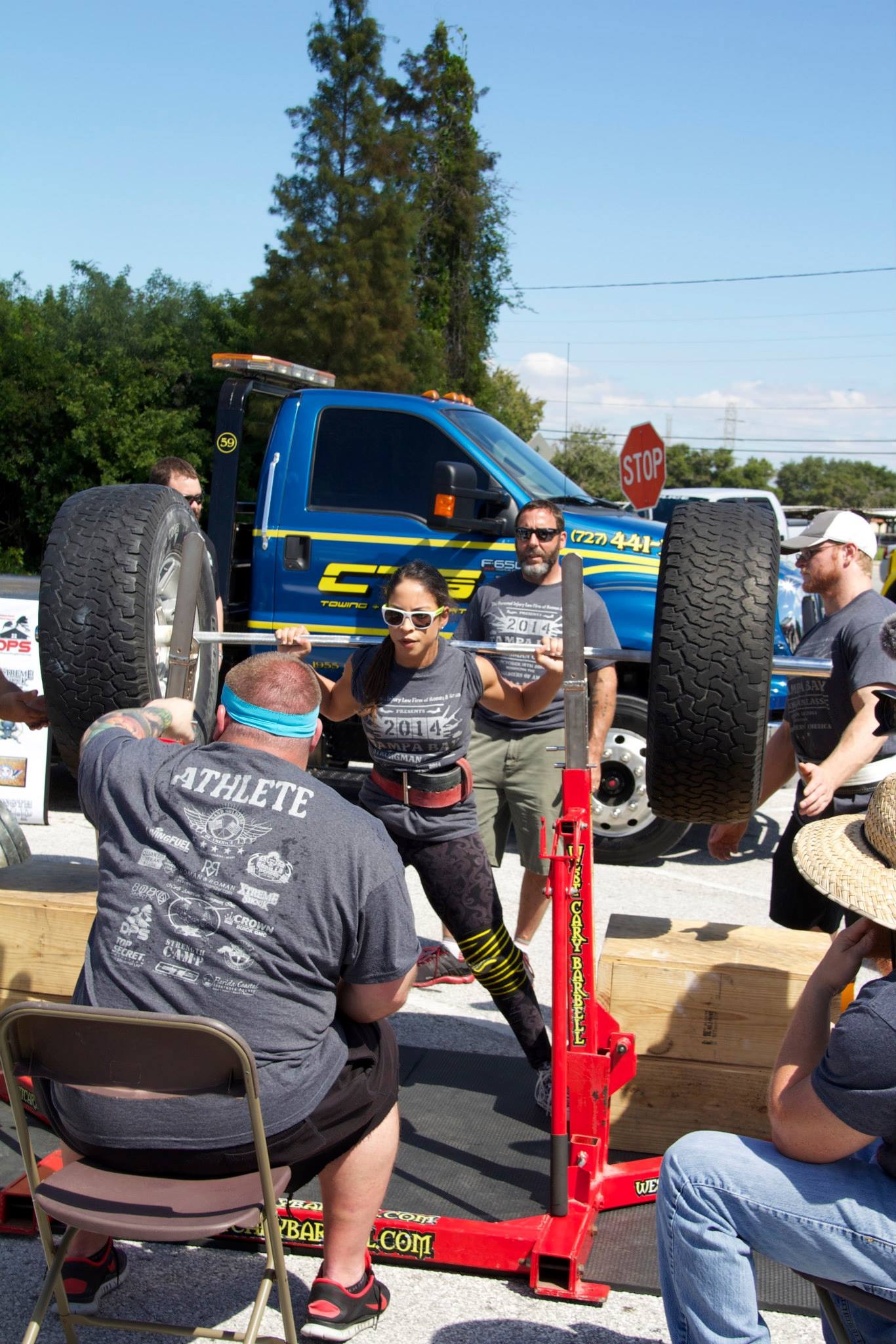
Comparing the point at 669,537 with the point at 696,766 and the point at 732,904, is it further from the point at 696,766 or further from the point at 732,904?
the point at 732,904

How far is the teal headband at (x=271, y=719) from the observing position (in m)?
2.53

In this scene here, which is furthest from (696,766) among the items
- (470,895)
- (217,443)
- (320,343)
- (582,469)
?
(582,469)

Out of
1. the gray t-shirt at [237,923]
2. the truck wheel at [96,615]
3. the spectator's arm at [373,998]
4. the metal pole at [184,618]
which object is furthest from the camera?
the metal pole at [184,618]

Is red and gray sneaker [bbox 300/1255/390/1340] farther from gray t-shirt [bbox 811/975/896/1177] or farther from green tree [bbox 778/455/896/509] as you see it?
green tree [bbox 778/455/896/509]

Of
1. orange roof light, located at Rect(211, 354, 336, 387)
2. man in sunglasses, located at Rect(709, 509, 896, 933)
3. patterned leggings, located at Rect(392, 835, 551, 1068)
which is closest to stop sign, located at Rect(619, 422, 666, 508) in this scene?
orange roof light, located at Rect(211, 354, 336, 387)

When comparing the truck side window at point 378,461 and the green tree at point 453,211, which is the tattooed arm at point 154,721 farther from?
the green tree at point 453,211

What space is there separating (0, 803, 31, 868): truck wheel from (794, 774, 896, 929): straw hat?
280 cm

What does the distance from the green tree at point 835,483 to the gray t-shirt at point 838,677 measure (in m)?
71.7

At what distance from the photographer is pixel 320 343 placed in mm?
23062

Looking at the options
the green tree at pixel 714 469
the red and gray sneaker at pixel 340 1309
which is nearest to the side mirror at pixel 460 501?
the red and gray sneaker at pixel 340 1309

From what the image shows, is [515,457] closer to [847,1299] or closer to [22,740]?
[22,740]

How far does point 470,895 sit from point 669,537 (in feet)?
4.16

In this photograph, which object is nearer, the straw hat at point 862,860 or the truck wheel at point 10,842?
the straw hat at point 862,860

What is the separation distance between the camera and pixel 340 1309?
8.74 ft
